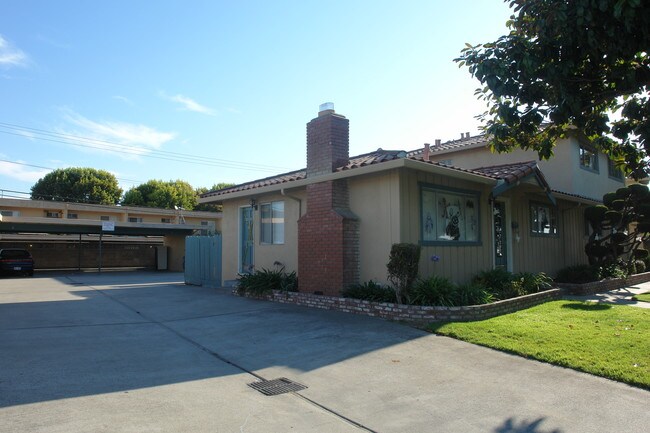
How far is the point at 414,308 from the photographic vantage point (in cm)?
849

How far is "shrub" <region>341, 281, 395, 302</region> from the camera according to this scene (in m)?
9.34

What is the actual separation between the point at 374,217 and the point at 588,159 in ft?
41.3

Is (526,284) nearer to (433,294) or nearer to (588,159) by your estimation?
(433,294)

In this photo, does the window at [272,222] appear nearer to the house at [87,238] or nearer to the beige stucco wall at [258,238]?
the beige stucco wall at [258,238]

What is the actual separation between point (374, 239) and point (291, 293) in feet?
7.90

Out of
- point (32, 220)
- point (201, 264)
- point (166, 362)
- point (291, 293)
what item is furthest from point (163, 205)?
point (166, 362)

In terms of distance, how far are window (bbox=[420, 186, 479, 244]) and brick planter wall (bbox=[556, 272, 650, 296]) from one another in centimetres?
354

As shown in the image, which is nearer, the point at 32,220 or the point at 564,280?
the point at 564,280

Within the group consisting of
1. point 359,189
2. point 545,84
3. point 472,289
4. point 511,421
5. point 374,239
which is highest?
point 545,84

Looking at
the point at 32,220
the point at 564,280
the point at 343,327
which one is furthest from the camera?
the point at 32,220

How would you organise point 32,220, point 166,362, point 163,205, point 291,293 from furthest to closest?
point 163,205
point 32,220
point 291,293
point 166,362

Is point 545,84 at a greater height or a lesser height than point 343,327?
greater

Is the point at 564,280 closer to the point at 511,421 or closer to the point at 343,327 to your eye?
the point at 343,327

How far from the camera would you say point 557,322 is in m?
8.43
